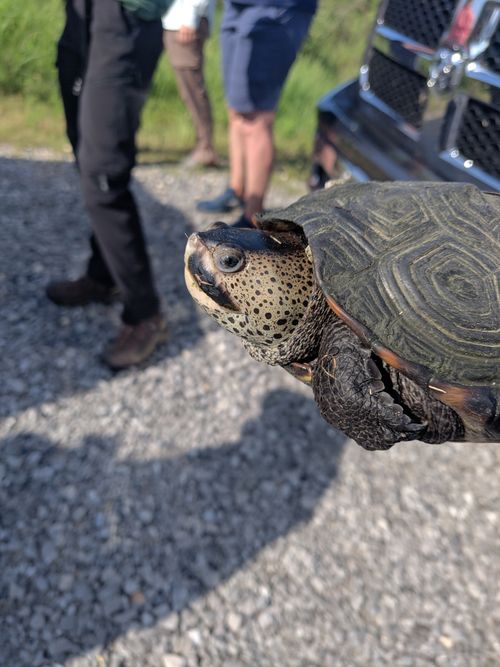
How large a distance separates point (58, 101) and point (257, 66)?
2.59 metres

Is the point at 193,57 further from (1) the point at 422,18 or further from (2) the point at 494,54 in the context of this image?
(2) the point at 494,54

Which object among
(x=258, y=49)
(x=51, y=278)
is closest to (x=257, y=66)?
(x=258, y=49)

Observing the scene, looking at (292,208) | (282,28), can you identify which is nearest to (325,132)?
(282,28)

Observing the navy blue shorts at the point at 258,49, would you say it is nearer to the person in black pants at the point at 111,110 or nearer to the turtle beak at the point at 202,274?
the person in black pants at the point at 111,110

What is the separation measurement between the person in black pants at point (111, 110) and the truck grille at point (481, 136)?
1.24m

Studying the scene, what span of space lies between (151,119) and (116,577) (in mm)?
4096

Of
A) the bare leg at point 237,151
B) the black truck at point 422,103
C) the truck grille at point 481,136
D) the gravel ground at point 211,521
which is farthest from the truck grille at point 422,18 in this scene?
the gravel ground at point 211,521

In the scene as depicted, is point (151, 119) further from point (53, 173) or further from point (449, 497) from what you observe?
point (449, 497)

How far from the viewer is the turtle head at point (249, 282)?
124cm

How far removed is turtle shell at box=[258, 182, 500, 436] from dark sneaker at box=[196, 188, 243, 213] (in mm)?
3004

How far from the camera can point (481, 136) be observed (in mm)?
2260

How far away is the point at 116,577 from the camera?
2.25 meters

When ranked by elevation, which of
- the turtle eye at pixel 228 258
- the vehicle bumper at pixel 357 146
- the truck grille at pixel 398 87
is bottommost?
the vehicle bumper at pixel 357 146

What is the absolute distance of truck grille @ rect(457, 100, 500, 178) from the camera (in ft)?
7.22
